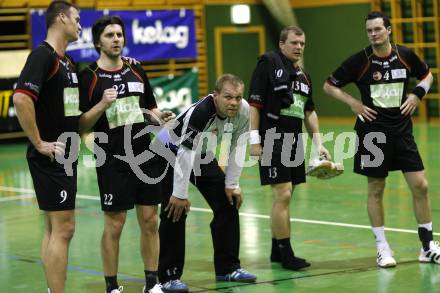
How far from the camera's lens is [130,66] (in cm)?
682

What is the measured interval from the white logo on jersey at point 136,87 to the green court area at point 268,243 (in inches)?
63.0

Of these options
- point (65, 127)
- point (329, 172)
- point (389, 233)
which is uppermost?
point (65, 127)

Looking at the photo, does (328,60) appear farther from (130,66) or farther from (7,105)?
(130,66)

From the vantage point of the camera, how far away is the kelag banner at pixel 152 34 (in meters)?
21.7

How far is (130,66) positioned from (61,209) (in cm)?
125

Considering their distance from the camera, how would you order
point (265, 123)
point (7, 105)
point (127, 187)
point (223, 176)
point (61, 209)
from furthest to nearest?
point (7, 105) < point (265, 123) < point (223, 176) < point (127, 187) < point (61, 209)

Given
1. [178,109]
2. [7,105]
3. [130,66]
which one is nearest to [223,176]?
[130,66]

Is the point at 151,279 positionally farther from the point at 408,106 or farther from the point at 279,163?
the point at 408,106

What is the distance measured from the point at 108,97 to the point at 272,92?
6.46 feet

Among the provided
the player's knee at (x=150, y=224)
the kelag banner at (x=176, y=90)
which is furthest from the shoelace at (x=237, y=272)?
the kelag banner at (x=176, y=90)

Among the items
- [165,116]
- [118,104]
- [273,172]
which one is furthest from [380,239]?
[118,104]

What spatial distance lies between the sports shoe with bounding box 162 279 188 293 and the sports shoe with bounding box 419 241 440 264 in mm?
2089

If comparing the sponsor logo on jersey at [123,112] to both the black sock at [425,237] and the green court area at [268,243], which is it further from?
the black sock at [425,237]

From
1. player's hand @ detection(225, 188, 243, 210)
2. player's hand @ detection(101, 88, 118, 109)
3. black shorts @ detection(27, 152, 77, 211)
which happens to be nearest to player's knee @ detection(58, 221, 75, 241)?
black shorts @ detection(27, 152, 77, 211)
